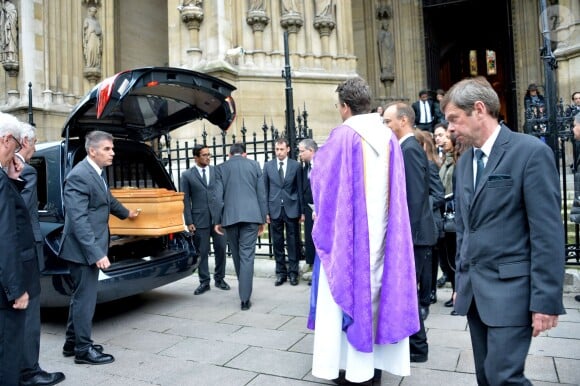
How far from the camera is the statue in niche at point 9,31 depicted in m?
15.1

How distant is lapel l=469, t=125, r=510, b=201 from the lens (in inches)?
87.4

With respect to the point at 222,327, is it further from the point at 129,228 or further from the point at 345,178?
the point at 345,178

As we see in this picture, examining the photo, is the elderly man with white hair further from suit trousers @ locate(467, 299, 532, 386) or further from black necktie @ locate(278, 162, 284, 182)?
black necktie @ locate(278, 162, 284, 182)

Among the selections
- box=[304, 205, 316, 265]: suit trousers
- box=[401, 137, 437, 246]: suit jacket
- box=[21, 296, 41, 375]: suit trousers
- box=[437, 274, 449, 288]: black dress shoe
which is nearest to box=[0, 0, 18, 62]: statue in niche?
box=[304, 205, 316, 265]: suit trousers

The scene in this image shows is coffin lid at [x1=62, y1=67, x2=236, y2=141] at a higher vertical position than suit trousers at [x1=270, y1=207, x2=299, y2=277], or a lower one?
higher

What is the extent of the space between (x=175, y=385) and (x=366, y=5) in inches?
615

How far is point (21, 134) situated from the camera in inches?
123

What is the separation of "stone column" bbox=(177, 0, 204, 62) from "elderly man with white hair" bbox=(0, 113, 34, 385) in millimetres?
8468

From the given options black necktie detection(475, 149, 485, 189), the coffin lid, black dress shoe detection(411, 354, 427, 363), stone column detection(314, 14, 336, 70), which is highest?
stone column detection(314, 14, 336, 70)

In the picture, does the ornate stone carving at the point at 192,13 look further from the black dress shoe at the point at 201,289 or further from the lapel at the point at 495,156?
the lapel at the point at 495,156

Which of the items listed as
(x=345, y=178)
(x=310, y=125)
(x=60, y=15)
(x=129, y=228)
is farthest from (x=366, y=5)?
(x=345, y=178)

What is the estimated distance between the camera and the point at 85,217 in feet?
13.2

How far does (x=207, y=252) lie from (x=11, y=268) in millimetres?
3839

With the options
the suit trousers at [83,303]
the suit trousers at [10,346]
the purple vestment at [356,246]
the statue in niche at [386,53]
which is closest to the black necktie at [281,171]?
the suit trousers at [83,303]
